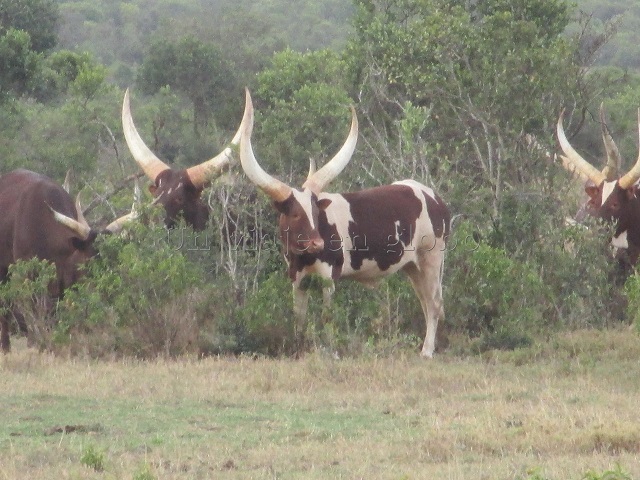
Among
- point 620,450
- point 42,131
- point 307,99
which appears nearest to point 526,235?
point 620,450

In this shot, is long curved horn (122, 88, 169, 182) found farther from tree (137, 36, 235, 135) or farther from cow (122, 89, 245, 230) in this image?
tree (137, 36, 235, 135)

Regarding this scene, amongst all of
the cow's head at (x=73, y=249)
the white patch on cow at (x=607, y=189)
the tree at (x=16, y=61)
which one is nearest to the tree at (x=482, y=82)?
the white patch on cow at (x=607, y=189)

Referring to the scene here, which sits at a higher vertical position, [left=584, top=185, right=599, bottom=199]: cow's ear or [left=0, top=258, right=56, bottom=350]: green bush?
[left=584, top=185, right=599, bottom=199]: cow's ear

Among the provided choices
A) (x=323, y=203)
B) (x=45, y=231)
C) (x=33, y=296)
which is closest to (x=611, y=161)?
(x=323, y=203)

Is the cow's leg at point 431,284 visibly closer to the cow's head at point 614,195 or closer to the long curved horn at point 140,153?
the cow's head at point 614,195

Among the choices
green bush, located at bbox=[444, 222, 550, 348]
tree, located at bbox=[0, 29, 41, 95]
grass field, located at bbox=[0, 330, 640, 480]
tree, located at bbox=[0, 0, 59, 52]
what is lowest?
grass field, located at bbox=[0, 330, 640, 480]

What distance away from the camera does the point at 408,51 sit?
13938 mm

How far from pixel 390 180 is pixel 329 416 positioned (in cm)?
514

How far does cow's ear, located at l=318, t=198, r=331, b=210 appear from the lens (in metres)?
9.60

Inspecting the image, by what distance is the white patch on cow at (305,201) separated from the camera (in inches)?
371

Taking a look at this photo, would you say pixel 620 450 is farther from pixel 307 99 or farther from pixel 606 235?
pixel 307 99

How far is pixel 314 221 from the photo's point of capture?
9.44 m

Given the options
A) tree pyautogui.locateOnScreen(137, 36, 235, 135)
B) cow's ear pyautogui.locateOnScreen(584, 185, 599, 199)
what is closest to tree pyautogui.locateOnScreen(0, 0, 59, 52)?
tree pyautogui.locateOnScreen(137, 36, 235, 135)

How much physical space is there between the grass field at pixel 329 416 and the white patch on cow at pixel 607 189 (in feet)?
6.15
